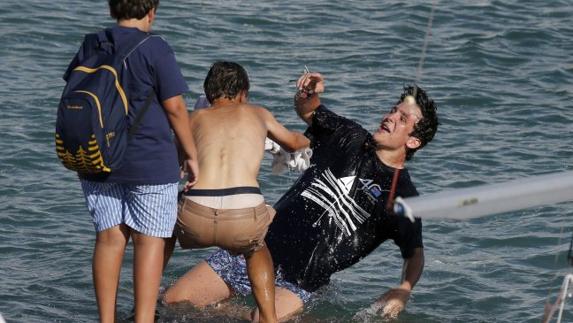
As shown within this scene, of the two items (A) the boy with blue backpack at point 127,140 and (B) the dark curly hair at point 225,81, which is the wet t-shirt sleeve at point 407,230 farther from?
(A) the boy with blue backpack at point 127,140

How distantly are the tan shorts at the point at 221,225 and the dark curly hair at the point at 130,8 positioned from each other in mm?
960

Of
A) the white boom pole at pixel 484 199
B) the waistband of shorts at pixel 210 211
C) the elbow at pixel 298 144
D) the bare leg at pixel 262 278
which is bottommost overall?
the bare leg at pixel 262 278

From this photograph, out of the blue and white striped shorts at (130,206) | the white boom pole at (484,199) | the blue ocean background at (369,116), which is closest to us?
the white boom pole at (484,199)

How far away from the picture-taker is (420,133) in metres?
7.07

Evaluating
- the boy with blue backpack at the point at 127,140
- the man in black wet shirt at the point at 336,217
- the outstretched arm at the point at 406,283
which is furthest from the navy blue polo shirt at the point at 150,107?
the outstretched arm at the point at 406,283

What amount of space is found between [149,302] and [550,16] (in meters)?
9.77

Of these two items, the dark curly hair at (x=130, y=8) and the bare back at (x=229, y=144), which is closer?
the dark curly hair at (x=130, y=8)

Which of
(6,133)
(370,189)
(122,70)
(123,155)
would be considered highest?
(122,70)

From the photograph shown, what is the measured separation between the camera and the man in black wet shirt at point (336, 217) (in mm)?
7047

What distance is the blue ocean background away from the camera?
795 cm

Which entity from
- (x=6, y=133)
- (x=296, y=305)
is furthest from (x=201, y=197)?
(x=6, y=133)

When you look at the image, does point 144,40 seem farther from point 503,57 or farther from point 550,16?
point 550,16

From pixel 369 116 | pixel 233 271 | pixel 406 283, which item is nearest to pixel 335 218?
pixel 406 283

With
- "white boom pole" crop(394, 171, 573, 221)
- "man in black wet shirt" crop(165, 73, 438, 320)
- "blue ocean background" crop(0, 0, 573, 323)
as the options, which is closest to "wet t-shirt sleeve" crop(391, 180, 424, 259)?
"man in black wet shirt" crop(165, 73, 438, 320)
